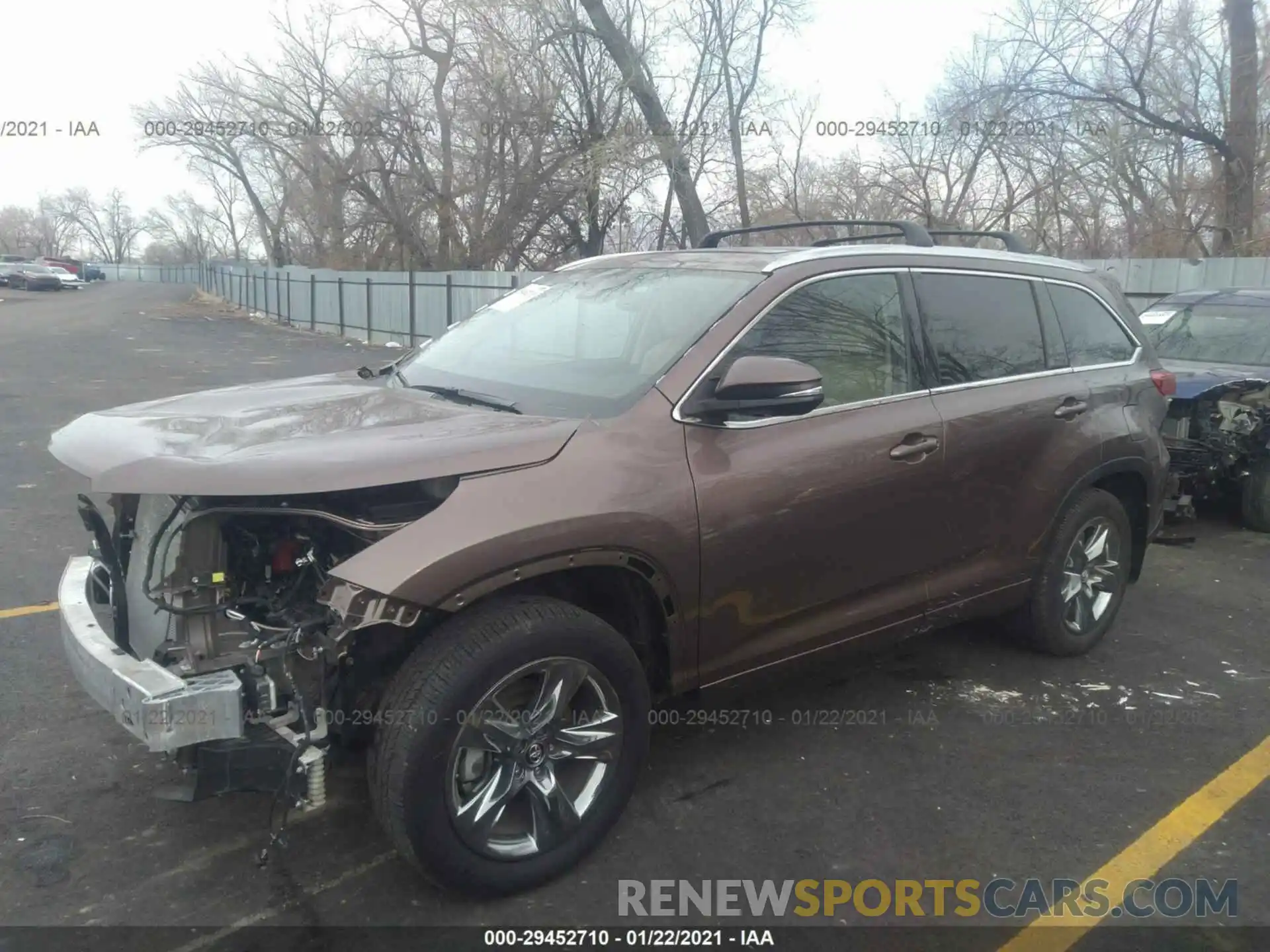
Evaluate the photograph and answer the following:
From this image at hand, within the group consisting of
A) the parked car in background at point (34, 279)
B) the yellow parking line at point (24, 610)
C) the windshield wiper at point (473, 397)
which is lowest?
the yellow parking line at point (24, 610)

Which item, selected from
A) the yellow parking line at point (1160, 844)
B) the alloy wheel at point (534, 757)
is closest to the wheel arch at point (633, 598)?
the alloy wheel at point (534, 757)

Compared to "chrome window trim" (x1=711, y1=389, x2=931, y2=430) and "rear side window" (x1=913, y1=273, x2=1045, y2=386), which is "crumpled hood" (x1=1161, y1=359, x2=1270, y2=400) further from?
"chrome window trim" (x1=711, y1=389, x2=931, y2=430)

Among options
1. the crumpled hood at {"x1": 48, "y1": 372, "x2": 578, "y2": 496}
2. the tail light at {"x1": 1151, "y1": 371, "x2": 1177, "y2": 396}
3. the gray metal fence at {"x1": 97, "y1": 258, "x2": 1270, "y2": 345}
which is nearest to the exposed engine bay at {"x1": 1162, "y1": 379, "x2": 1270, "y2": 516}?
the tail light at {"x1": 1151, "y1": 371, "x2": 1177, "y2": 396}

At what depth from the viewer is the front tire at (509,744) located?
268 cm

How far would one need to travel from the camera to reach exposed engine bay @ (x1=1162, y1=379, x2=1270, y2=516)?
6.91 meters

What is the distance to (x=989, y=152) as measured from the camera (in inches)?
1053

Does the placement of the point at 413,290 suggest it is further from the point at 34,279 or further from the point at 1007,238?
the point at 34,279

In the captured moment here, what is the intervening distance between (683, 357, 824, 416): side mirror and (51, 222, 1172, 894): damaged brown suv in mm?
10

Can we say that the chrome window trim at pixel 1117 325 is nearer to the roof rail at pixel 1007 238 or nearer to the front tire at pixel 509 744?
the roof rail at pixel 1007 238

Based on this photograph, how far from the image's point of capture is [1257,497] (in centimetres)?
728

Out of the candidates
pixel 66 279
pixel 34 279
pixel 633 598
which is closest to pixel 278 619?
pixel 633 598

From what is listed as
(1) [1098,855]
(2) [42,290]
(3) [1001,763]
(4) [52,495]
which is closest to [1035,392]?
(3) [1001,763]

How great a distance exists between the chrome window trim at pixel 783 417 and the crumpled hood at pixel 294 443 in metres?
0.42

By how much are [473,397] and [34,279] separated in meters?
52.1
